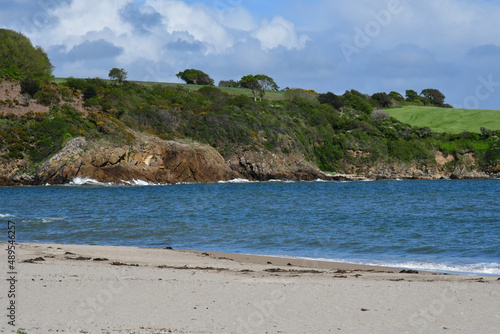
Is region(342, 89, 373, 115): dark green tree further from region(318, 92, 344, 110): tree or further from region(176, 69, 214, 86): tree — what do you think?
region(176, 69, 214, 86): tree

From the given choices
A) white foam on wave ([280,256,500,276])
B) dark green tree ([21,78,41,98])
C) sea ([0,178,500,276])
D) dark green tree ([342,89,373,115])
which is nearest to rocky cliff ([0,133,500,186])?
dark green tree ([21,78,41,98])

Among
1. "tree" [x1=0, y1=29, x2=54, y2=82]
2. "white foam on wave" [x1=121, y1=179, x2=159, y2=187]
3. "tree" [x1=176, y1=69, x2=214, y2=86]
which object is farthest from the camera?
"tree" [x1=176, y1=69, x2=214, y2=86]

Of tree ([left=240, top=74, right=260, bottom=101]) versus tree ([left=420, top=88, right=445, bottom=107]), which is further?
tree ([left=420, top=88, right=445, bottom=107])

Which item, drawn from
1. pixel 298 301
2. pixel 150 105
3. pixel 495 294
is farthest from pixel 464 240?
pixel 150 105

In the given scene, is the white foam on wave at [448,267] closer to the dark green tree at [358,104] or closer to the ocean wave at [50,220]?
the ocean wave at [50,220]

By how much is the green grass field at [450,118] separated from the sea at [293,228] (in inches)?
2927

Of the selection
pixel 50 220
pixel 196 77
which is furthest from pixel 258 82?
pixel 50 220

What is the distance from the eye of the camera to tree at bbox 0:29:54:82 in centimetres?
7412

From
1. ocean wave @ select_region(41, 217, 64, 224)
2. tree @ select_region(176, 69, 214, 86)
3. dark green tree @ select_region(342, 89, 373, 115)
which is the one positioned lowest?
ocean wave @ select_region(41, 217, 64, 224)

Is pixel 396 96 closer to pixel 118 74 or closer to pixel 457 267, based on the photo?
pixel 118 74

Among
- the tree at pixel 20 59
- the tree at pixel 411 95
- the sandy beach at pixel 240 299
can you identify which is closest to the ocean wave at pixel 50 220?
the sandy beach at pixel 240 299

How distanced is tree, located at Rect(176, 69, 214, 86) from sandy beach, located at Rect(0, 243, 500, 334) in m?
124

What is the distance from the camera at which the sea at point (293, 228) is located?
1655 cm

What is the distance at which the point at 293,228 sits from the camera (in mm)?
22781
